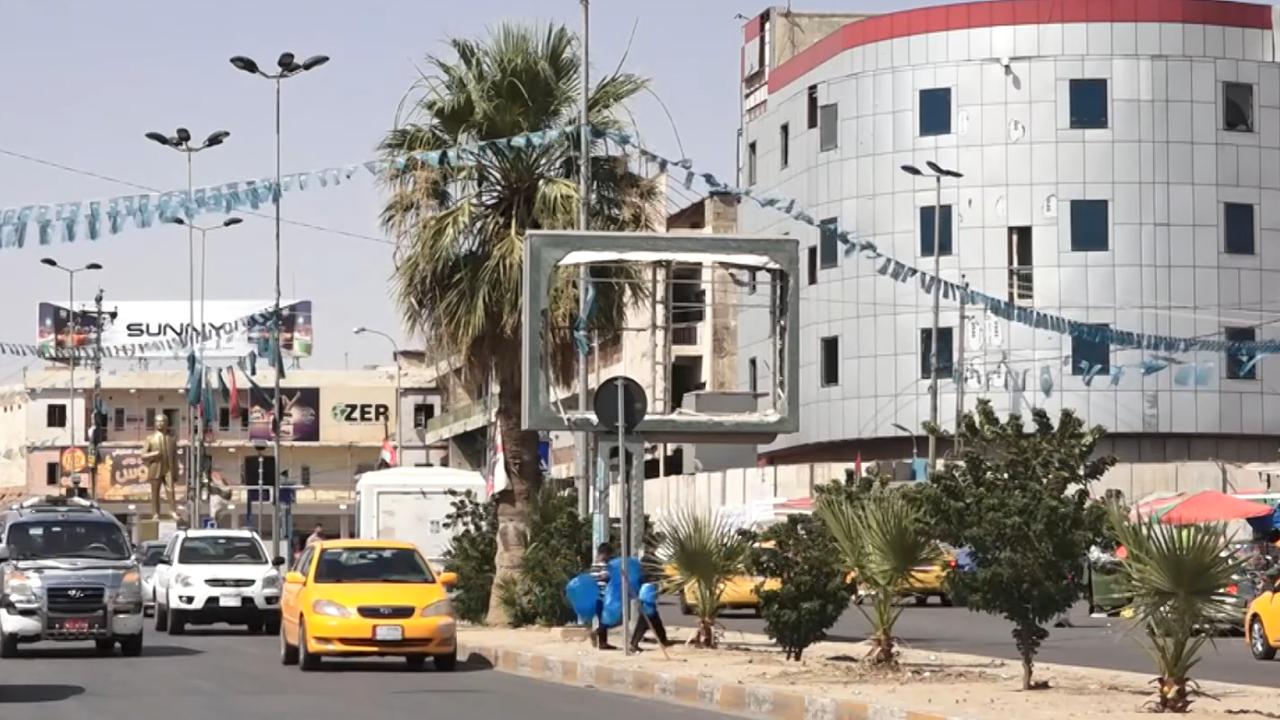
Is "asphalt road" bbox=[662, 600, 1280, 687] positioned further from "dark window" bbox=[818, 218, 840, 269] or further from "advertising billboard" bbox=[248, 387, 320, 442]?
"advertising billboard" bbox=[248, 387, 320, 442]

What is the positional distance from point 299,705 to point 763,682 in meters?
4.27

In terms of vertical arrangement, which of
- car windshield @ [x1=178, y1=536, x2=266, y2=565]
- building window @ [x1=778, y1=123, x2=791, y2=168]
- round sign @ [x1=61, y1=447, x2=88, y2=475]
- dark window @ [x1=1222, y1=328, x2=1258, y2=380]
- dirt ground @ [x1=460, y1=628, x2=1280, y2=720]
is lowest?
dirt ground @ [x1=460, y1=628, x2=1280, y2=720]

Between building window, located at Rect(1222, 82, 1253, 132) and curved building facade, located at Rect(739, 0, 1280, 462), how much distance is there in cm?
7

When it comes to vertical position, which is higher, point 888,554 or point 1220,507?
point 888,554

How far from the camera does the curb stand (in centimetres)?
1752

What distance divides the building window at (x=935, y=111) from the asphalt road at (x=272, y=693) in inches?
1795

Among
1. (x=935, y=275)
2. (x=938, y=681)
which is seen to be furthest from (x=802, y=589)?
(x=935, y=275)

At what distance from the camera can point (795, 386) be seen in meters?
30.5

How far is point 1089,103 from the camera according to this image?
69.2m

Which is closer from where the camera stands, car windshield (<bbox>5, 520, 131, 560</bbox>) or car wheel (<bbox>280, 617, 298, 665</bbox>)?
car wheel (<bbox>280, 617, 298, 665</bbox>)

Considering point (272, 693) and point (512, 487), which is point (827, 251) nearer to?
point (512, 487)

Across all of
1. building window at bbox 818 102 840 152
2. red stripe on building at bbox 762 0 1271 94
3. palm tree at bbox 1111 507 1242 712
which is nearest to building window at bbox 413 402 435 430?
building window at bbox 818 102 840 152

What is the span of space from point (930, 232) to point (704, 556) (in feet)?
152

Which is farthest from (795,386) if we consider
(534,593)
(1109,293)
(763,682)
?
(1109,293)
